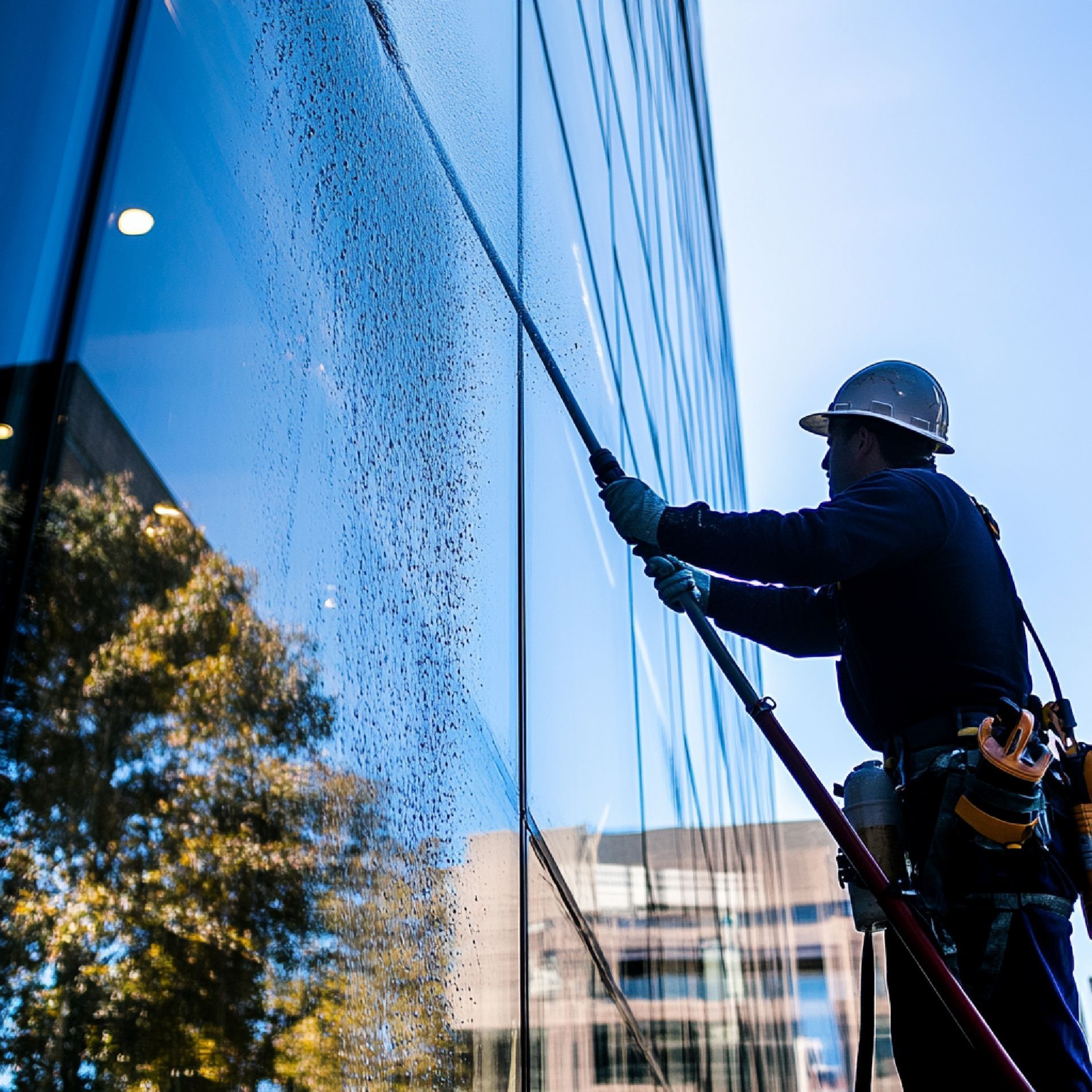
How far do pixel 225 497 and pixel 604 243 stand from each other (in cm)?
377

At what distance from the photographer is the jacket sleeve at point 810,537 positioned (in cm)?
256

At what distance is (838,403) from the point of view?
10.5ft

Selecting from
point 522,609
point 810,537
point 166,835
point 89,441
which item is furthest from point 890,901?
point 89,441

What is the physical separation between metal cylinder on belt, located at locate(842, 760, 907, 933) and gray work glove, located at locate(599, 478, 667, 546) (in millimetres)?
658

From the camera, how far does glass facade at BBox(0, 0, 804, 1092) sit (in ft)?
3.09

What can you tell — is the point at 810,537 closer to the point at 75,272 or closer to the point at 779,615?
the point at 779,615

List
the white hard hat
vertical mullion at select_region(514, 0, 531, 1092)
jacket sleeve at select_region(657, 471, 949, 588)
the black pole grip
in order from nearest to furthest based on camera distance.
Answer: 1. vertical mullion at select_region(514, 0, 531, 1092)
2. jacket sleeve at select_region(657, 471, 949, 588)
3. the black pole grip
4. the white hard hat

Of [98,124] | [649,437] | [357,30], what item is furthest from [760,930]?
[98,124]

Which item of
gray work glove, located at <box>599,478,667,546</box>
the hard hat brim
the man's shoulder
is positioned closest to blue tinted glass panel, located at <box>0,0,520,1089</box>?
gray work glove, located at <box>599,478,667,546</box>

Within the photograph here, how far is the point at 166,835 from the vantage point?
1023 mm

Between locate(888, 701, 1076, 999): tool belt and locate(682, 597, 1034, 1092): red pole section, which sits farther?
locate(888, 701, 1076, 999): tool belt

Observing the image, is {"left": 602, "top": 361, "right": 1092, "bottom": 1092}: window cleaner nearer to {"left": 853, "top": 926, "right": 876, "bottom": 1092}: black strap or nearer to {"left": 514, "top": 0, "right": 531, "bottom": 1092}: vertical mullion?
{"left": 853, "top": 926, "right": 876, "bottom": 1092}: black strap

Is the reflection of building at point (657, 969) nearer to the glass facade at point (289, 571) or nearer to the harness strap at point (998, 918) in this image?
the glass facade at point (289, 571)

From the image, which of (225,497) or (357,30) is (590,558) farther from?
(225,497)
